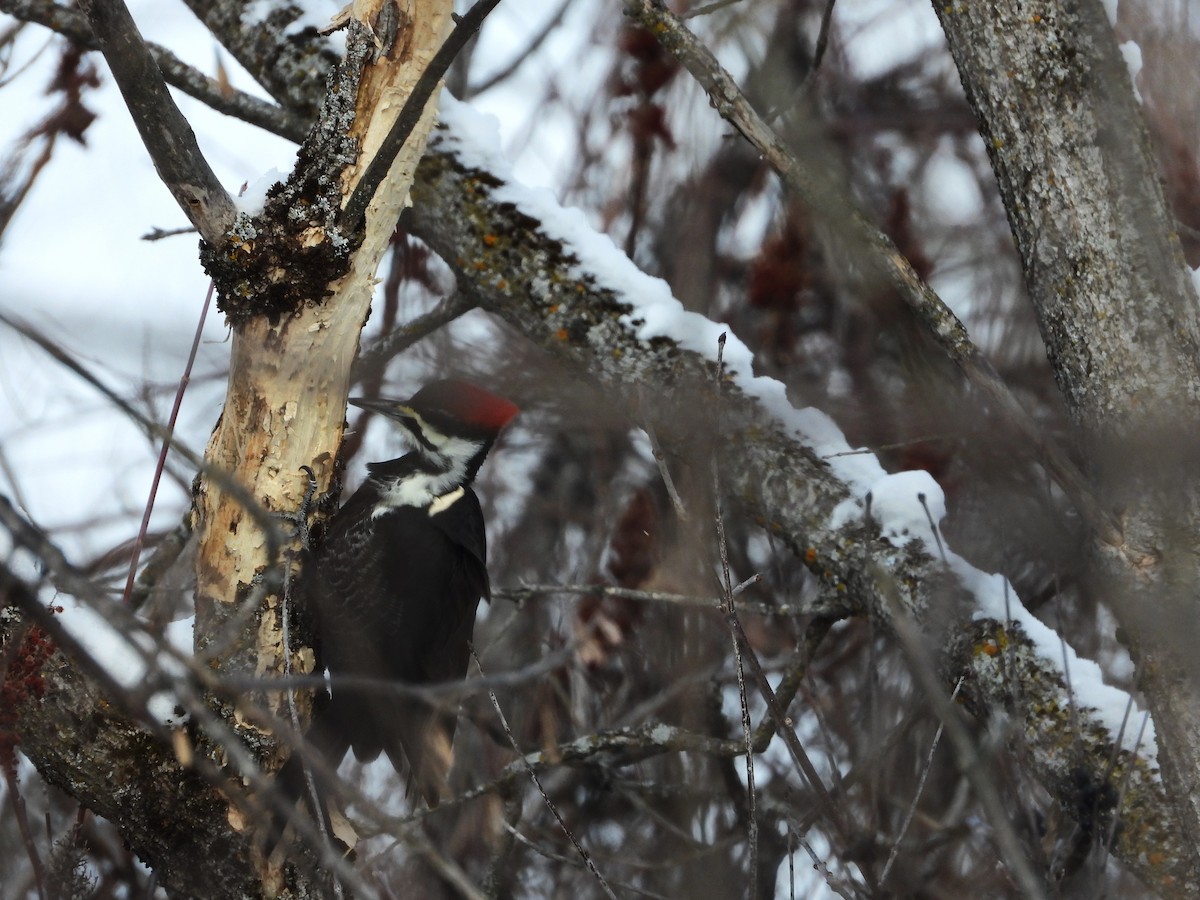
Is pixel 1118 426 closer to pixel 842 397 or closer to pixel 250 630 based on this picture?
pixel 842 397

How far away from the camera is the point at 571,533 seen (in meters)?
4.38

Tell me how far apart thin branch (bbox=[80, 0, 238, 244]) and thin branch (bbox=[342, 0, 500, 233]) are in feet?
0.81

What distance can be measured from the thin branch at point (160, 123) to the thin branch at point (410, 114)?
0.25 metres

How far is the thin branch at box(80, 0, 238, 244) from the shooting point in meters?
1.81

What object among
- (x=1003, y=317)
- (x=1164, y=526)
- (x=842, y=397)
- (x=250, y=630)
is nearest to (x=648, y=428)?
(x=250, y=630)

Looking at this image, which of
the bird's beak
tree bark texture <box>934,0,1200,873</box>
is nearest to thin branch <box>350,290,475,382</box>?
the bird's beak

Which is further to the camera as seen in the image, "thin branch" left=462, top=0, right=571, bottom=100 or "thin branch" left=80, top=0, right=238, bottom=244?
"thin branch" left=462, top=0, right=571, bottom=100

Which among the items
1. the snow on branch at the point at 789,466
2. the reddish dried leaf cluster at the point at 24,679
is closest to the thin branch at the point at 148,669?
the reddish dried leaf cluster at the point at 24,679

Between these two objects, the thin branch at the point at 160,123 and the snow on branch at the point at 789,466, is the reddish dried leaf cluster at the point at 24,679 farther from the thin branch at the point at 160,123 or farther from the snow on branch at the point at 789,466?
the snow on branch at the point at 789,466

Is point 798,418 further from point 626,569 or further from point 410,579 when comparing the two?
point 626,569

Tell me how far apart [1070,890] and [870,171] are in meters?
2.95

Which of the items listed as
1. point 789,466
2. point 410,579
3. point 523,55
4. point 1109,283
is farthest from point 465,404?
point 523,55

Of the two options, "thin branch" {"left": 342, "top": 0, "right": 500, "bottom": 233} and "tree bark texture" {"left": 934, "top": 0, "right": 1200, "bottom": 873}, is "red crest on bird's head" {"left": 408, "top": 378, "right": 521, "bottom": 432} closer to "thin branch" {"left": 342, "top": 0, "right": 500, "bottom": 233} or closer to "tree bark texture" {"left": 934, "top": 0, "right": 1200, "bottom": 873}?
"thin branch" {"left": 342, "top": 0, "right": 500, "bottom": 233}

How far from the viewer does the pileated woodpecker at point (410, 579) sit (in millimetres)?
2506
